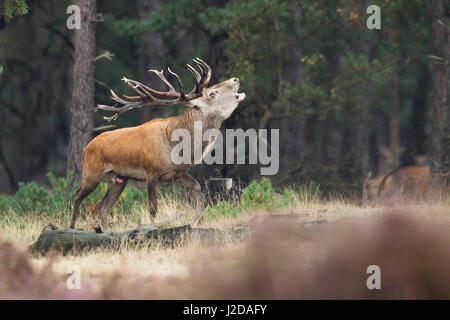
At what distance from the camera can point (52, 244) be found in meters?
9.02

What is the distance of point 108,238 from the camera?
9.16 metres

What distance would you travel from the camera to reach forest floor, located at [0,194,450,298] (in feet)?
24.7

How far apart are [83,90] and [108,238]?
6.19 meters

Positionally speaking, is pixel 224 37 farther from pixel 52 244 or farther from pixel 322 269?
pixel 322 269

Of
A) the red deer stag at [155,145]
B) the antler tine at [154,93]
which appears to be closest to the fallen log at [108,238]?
the red deer stag at [155,145]

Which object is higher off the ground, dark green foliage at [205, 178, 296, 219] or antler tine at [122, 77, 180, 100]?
antler tine at [122, 77, 180, 100]

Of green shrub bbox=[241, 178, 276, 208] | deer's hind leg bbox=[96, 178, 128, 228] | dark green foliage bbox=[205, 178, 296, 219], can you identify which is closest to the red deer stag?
deer's hind leg bbox=[96, 178, 128, 228]

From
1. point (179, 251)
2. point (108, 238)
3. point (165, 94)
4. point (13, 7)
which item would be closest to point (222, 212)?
point (165, 94)

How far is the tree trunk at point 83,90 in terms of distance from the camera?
14.7 m

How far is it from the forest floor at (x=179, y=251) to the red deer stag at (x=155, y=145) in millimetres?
797

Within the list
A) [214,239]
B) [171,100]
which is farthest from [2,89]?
[214,239]

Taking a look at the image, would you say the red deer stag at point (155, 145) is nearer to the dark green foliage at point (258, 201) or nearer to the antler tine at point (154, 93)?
the antler tine at point (154, 93)

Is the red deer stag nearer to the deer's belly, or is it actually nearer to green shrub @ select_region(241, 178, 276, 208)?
the deer's belly

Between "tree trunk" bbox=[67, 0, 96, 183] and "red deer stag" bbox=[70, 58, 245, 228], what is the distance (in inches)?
151
